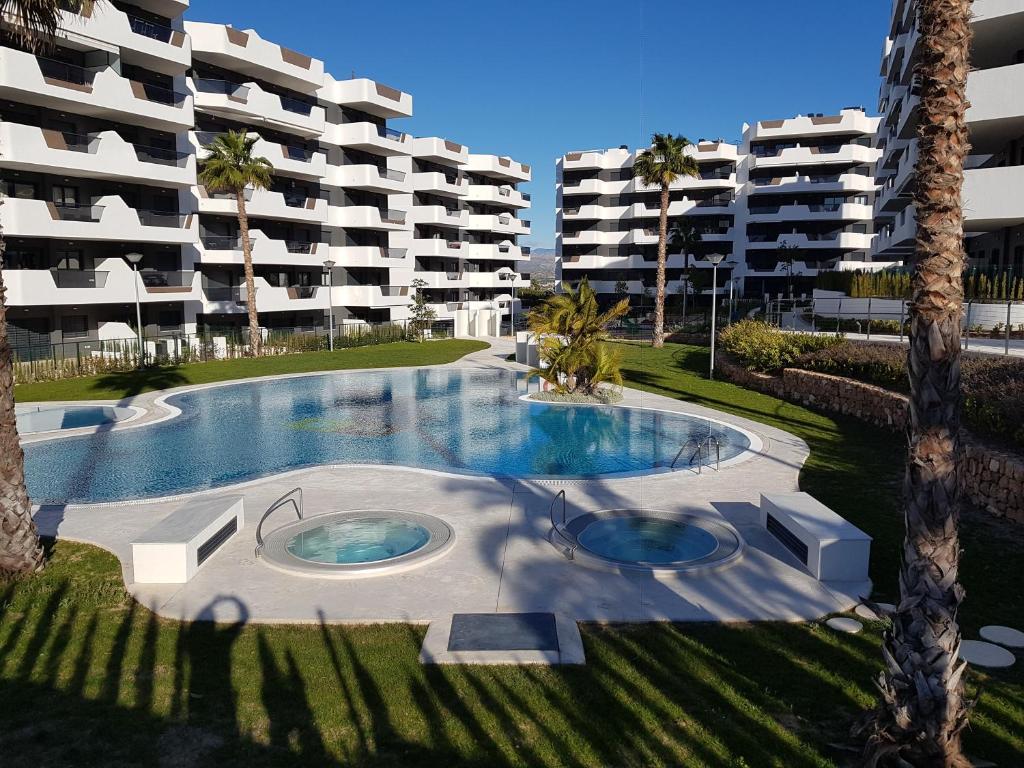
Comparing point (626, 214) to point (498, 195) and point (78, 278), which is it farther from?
point (78, 278)

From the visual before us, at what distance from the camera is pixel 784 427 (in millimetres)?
19875

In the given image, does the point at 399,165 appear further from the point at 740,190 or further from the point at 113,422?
the point at 113,422

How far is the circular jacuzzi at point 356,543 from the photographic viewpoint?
9.84 metres

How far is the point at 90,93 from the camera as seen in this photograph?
32.2 meters

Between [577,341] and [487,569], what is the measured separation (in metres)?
14.7

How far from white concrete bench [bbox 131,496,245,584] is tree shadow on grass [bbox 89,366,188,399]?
16.9 metres

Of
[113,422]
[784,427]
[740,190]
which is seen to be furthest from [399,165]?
[784,427]

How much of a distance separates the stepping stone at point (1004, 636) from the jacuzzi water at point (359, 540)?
277 inches

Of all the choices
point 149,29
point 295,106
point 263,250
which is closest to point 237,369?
point 263,250

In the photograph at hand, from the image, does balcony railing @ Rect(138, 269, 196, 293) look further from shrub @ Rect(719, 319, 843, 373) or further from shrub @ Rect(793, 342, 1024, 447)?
shrub @ Rect(793, 342, 1024, 447)

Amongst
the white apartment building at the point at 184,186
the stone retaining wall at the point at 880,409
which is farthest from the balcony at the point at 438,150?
the stone retaining wall at the point at 880,409

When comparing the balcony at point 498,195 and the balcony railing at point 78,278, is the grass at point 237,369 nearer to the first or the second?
the balcony railing at point 78,278

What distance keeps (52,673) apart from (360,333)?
125 feet

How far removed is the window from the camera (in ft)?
112
